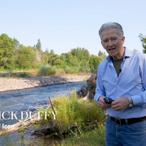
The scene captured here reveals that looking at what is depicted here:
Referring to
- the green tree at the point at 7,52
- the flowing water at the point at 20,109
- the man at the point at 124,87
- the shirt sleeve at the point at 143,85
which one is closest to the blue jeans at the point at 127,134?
the man at the point at 124,87

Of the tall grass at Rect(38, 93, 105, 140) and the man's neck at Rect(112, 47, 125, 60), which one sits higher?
the man's neck at Rect(112, 47, 125, 60)

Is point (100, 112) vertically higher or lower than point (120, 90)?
lower

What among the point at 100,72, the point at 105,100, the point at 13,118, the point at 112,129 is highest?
the point at 100,72

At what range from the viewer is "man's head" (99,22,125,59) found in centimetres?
279

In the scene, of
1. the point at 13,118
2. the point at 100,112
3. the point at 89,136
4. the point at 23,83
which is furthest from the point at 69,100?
the point at 23,83

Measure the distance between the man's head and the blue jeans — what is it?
1.59 feet

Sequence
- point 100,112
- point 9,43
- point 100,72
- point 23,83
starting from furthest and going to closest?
1. point 9,43
2. point 23,83
3. point 100,112
4. point 100,72

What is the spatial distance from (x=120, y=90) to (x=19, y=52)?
54.4m

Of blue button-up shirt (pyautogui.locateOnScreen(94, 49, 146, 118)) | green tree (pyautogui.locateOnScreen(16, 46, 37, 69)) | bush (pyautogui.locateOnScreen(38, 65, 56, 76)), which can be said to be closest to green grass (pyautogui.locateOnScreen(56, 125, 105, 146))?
blue button-up shirt (pyautogui.locateOnScreen(94, 49, 146, 118))

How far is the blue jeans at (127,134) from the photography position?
279cm

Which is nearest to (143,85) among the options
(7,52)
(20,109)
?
(20,109)

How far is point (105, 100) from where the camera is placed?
9.17 ft

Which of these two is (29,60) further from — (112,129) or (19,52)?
(112,129)

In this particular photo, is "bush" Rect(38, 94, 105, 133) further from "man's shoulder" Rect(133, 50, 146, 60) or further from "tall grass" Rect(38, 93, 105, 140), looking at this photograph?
"man's shoulder" Rect(133, 50, 146, 60)
